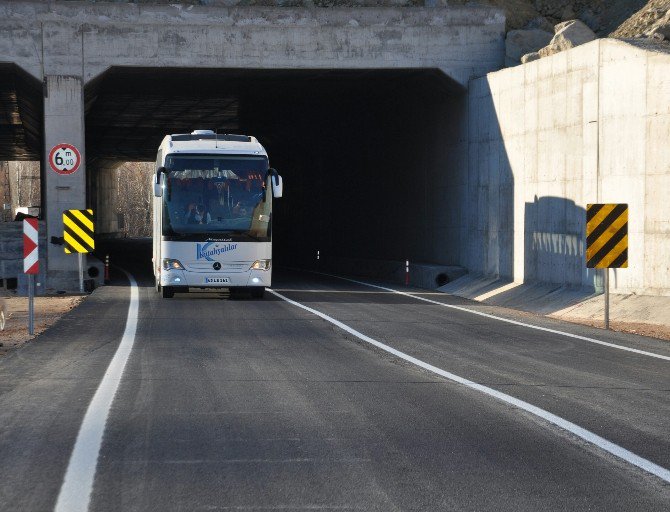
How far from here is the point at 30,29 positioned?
100ft

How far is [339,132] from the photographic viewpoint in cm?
4584

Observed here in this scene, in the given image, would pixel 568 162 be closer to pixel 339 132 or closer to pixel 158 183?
pixel 158 183

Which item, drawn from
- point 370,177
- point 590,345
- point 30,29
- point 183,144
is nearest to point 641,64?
point 590,345

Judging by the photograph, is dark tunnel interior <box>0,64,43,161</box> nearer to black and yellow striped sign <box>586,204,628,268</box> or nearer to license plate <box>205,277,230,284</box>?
license plate <box>205,277,230,284</box>

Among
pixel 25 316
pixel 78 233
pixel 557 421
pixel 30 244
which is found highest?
pixel 30 244

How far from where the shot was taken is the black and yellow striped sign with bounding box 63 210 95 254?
27.3 meters

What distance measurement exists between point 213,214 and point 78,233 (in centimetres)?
525

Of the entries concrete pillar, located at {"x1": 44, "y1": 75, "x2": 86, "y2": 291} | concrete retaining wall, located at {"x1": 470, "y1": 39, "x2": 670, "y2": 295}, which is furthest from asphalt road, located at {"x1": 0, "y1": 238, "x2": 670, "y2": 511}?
concrete pillar, located at {"x1": 44, "y1": 75, "x2": 86, "y2": 291}

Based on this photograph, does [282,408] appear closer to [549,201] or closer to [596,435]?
[596,435]

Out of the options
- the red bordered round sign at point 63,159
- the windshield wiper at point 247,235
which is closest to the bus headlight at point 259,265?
the windshield wiper at point 247,235

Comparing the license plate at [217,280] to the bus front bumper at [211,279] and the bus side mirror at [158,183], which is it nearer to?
the bus front bumper at [211,279]

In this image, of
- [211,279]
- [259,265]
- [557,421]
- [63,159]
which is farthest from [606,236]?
[63,159]

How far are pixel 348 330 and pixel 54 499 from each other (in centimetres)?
1149

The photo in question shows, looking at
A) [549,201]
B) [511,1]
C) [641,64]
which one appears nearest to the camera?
[641,64]
